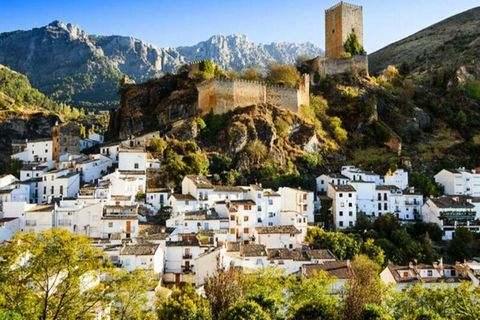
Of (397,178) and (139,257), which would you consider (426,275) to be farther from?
(397,178)

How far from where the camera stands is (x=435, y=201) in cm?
5328

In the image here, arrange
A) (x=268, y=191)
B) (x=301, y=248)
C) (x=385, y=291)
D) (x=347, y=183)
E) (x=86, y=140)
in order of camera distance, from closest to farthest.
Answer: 1. (x=385, y=291)
2. (x=301, y=248)
3. (x=268, y=191)
4. (x=347, y=183)
5. (x=86, y=140)

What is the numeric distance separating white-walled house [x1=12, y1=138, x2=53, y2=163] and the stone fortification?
56.7ft

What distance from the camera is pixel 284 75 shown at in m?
73.1

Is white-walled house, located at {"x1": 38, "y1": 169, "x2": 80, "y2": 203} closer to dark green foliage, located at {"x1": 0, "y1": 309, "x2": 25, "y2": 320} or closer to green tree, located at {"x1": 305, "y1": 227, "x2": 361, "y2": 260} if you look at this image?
green tree, located at {"x1": 305, "y1": 227, "x2": 361, "y2": 260}

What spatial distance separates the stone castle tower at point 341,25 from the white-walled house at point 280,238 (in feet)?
146

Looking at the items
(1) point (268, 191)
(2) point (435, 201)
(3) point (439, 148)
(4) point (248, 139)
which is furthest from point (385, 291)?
(3) point (439, 148)

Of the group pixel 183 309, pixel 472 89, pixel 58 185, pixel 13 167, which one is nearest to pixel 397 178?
pixel 58 185

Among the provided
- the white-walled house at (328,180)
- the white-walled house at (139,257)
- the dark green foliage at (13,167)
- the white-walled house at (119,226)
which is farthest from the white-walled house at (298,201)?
the dark green foliage at (13,167)

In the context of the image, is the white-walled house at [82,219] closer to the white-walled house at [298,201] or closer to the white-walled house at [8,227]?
the white-walled house at [8,227]

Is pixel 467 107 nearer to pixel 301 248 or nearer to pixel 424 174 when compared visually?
pixel 424 174

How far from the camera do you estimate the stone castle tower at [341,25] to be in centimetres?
8481

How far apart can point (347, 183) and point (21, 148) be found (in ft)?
121

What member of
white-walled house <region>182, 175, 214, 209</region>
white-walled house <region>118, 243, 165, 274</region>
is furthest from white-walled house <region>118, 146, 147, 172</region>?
white-walled house <region>118, 243, 165, 274</region>
